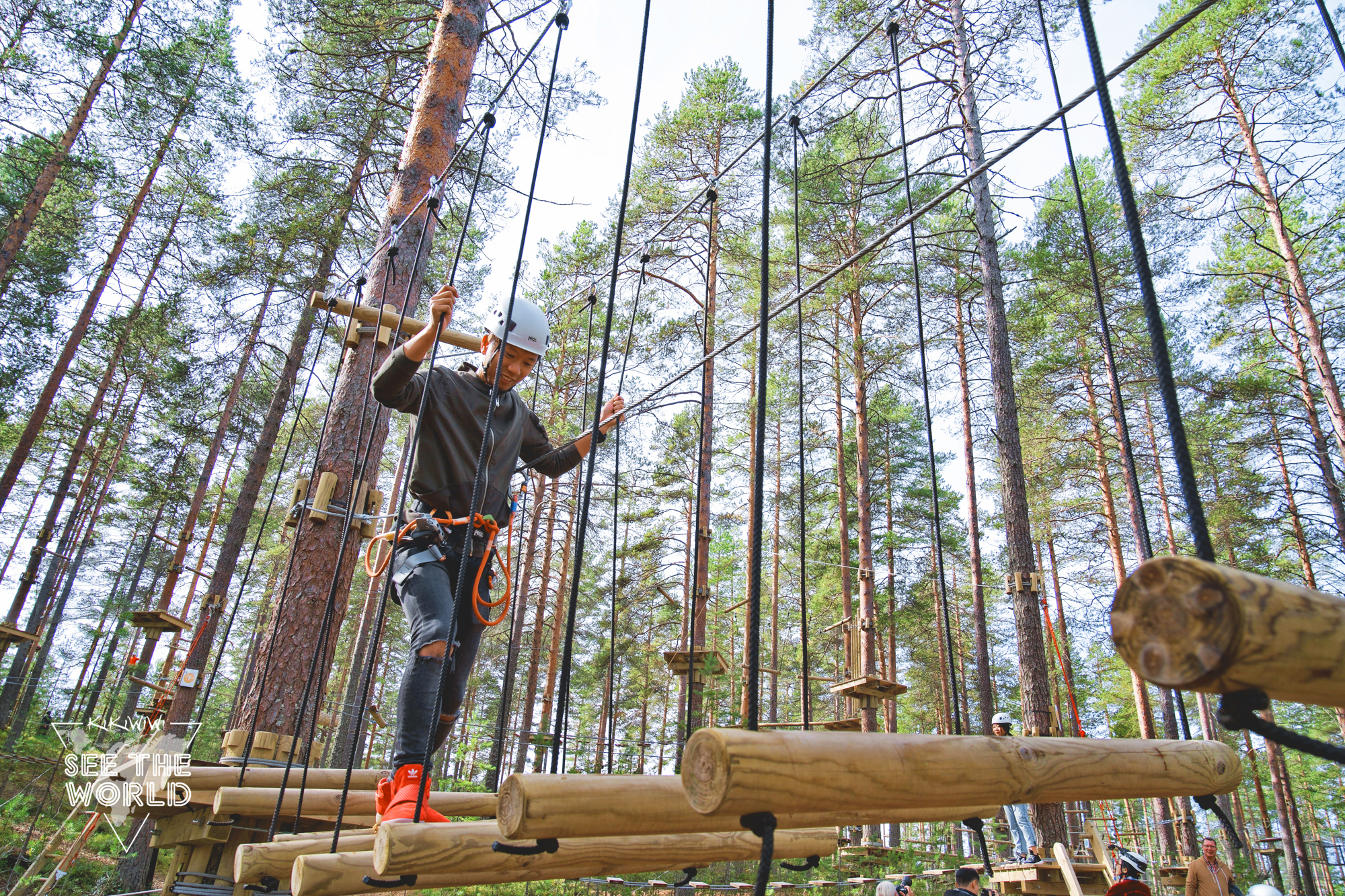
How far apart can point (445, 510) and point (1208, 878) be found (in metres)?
6.50

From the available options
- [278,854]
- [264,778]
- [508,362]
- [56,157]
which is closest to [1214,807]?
[508,362]

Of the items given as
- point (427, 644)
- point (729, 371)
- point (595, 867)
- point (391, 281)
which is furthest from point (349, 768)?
point (729, 371)

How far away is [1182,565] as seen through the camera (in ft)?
2.48

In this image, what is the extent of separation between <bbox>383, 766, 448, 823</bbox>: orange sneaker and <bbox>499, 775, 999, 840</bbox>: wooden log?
691 millimetres

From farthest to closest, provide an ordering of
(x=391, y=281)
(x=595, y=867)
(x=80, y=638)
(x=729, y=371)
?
(x=80, y=638) → (x=729, y=371) → (x=391, y=281) → (x=595, y=867)

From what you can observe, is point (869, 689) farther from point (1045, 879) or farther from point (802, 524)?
point (802, 524)

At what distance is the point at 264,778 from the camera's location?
10.5ft

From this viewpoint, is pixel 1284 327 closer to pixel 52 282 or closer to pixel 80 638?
pixel 52 282

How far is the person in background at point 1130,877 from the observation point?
15.2 feet

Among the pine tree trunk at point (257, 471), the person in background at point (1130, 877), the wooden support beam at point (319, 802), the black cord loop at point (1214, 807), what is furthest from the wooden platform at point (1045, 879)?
the pine tree trunk at point (257, 471)

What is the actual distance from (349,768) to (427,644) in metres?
0.47

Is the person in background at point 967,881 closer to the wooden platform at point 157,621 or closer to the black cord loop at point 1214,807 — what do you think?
the black cord loop at point 1214,807

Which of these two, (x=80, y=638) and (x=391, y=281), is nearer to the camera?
(x=391, y=281)

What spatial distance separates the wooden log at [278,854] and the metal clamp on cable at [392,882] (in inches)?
18.8
